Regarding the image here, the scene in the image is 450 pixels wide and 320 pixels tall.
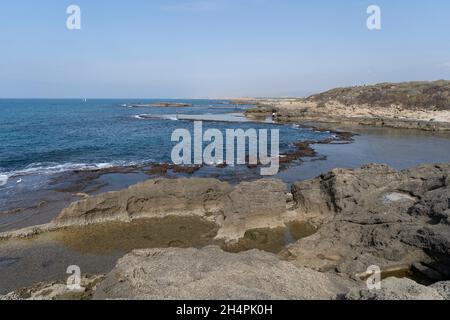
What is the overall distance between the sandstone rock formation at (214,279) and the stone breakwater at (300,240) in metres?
0.02

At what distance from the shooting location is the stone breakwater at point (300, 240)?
7.02 meters

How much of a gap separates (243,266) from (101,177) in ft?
65.8

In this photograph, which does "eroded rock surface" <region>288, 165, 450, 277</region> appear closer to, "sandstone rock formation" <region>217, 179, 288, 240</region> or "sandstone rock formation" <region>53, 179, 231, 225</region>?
"sandstone rock formation" <region>217, 179, 288, 240</region>

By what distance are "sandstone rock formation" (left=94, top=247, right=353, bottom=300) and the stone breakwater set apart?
0.02m

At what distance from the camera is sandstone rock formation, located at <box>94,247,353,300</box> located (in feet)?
21.8

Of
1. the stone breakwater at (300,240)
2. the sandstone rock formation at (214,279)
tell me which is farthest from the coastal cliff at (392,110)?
the sandstone rock formation at (214,279)

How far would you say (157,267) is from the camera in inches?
314

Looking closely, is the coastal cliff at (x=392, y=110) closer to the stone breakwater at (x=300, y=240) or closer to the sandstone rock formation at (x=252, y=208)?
the stone breakwater at (x=300, y=240)

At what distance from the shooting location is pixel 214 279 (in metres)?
7.18

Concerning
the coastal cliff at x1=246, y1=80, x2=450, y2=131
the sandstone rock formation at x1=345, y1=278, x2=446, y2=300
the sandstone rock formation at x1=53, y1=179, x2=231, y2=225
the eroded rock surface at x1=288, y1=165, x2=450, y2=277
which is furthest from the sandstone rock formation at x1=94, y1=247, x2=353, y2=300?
the coastal cliff at x1=246, y1=80, x2=450, y2=131

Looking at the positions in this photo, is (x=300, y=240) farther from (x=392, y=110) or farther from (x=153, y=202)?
(x=392, y=110)

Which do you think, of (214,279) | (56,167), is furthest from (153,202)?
(56,167)
